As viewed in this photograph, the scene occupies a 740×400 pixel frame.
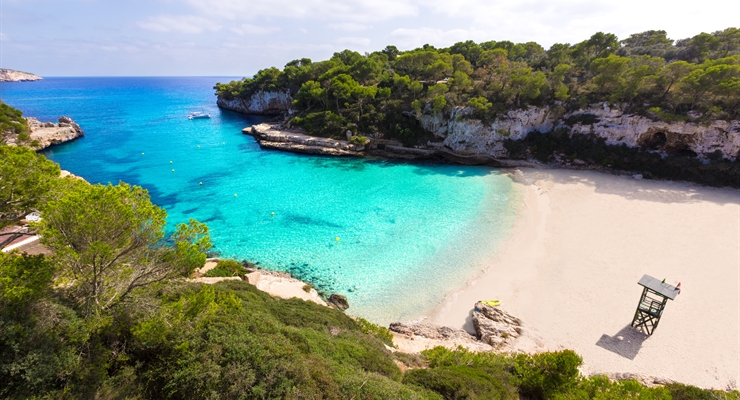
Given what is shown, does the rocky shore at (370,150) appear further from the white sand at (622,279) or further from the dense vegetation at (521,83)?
the white sand at (622,279)

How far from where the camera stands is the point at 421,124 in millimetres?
40281

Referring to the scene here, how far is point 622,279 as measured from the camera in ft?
56.7

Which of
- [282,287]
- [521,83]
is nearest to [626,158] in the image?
[521,83]

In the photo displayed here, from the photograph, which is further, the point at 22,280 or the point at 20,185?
the point at 20,185

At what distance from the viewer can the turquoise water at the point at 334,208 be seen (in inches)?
712

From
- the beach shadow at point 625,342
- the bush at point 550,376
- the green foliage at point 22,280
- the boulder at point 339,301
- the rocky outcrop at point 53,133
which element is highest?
the green foliage at point 22,280

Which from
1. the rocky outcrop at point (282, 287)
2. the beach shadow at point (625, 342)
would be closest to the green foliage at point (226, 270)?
the rocky outcrop at point (282, 287)

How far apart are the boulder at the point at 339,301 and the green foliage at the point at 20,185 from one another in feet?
39.3

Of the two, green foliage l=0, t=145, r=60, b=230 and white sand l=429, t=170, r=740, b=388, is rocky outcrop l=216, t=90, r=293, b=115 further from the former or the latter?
green foliage l=0, t=145, r=60, b=230

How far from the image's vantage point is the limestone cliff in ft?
96.5

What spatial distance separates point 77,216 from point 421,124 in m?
38.0

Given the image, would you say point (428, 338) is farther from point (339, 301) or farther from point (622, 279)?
point (622, 279)

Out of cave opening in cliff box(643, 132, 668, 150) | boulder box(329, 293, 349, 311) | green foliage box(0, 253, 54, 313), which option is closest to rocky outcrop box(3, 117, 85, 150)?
boulder box(329, 293, 349, 311)

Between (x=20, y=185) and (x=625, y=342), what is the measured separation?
2234 cm
